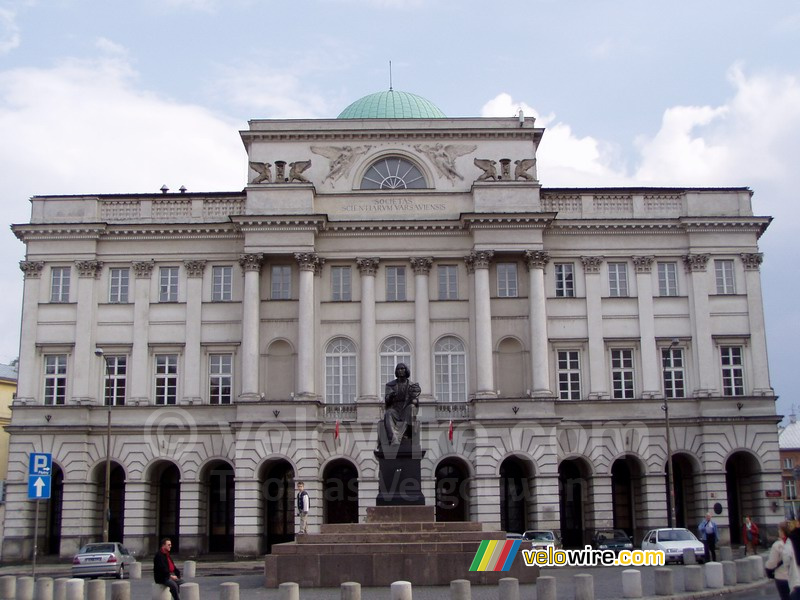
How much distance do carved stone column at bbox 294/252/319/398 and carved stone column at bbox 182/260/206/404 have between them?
557cm

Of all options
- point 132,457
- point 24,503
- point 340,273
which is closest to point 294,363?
point 340,273

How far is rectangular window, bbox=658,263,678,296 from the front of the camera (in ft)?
181

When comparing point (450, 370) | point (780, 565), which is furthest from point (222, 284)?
point (780, 565)

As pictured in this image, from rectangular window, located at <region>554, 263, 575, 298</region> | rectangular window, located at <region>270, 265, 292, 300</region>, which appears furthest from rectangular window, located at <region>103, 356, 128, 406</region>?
rectangular window, located at <region>554, 263, 575, 298</region>

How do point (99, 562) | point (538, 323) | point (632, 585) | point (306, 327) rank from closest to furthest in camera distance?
point (632, 585)
point (99, 562)
point (306, 327)
point (538, 323)

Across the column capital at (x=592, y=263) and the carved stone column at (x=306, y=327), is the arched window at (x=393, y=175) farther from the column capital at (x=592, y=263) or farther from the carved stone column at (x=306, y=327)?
the column capital at (x=592, y=263)

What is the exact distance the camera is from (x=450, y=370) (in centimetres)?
5403

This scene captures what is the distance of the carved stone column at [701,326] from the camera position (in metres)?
53.6

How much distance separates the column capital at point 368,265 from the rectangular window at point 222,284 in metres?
7.04

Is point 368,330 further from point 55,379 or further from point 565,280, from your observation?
point 55,379

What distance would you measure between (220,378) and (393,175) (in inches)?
566

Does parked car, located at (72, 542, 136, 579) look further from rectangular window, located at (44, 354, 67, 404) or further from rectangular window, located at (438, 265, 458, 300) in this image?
rectangular window, located at (438, 265, 458, 300)

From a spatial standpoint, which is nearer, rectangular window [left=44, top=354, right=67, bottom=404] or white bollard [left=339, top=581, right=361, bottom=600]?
white bollard [left=339, top=581, right=361, bottom=600]

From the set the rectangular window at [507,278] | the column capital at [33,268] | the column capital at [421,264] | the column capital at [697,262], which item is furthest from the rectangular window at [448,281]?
the column capital at [33,268]
